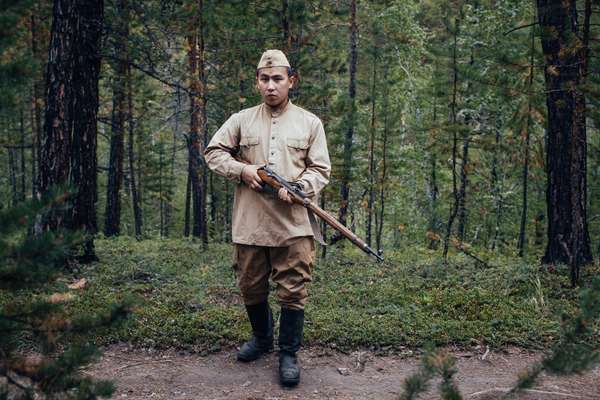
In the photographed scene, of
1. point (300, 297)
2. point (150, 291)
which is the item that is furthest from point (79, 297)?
point (300, 297)

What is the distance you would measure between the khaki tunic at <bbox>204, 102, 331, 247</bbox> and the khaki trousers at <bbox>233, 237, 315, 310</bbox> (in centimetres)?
14

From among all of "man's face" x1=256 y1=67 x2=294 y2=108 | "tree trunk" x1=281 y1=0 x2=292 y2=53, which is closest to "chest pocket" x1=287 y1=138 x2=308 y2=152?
"man's face" x1=256 y1=67 x2=294 y2=108

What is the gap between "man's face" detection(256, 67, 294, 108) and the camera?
4.81 metres

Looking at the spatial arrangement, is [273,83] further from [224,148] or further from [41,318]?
[41,318]

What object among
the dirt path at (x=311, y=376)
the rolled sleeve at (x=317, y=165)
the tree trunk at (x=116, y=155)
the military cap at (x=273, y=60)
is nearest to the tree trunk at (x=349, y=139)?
the tree trunk at (x=116, y=155)

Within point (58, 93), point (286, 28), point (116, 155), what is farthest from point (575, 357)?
point (116, 155)

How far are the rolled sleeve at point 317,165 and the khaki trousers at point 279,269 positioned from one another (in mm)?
519

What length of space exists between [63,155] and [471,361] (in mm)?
6537

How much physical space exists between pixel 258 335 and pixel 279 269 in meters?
0.97

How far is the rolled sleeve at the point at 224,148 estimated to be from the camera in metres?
4.87

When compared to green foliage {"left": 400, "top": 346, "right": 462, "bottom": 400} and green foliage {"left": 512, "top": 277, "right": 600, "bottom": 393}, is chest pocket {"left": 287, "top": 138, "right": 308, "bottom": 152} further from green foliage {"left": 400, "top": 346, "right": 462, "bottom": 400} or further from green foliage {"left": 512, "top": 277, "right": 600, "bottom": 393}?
green foliage {"left": 512, "top": 277, "right": 600, "bottom": 393}

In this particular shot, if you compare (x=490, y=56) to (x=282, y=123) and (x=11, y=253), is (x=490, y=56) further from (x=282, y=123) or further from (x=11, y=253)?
(x=11, y=253)

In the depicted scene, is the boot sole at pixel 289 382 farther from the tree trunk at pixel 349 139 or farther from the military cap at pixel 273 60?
the tree trunk at pixel 349 139

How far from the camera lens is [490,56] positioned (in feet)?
25.6
